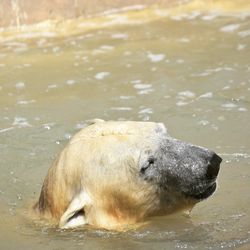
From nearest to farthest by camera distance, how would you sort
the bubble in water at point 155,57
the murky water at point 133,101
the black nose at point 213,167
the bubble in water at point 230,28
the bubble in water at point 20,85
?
the black nose at point 213,167, the murky water at point 133,101, the bubble in water at point 20,85, the bubble in water at point 155,57, the bubble in water at point 230,28

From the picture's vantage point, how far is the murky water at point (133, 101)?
4086 mm

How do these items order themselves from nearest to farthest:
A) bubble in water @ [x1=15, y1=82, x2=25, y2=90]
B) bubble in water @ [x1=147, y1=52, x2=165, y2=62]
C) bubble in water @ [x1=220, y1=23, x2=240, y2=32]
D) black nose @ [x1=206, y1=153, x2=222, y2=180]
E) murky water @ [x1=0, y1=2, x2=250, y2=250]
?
1. black nose @ [x1=206, y1=153, x2=222, y2=180]
2. murky water @ [x1=0, y1=2, x2=250, y2=250]
3. bubble in water @ [x1=15, y1=82, x2=25, y2=90]
4. bubble in water @ [x1=147, y1=52, x2=165, y2=62]
5. bubble in water @ [x1=220, y1=23, x2=240, y2=32]

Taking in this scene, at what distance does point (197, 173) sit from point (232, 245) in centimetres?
49

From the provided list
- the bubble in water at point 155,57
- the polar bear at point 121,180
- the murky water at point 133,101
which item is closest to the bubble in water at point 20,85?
the murky water at point 133,101

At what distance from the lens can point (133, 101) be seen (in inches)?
255

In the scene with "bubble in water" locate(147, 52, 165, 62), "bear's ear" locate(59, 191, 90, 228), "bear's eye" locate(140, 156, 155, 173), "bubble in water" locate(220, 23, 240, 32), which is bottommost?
"bubble in water" locate(220, 23, 240, 32)

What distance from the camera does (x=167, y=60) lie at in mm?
7449

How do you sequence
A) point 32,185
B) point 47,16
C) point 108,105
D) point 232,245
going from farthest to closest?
point 47,16
point 108,105
point 32,185
point 232,245

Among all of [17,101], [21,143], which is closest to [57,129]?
[21,143]

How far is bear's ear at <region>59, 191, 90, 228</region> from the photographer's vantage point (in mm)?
4031

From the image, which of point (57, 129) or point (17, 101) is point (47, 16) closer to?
point (17, 101)

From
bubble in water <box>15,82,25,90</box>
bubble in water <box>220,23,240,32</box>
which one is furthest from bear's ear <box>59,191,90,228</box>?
bubble in water <box>220,23,240,32</box>

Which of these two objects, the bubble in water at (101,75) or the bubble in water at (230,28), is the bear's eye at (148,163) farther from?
the bubble in water at (230,28)

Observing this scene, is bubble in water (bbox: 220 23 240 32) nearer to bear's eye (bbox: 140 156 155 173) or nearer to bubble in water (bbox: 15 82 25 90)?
bubble in water (bbox: 15 82 25 90)
